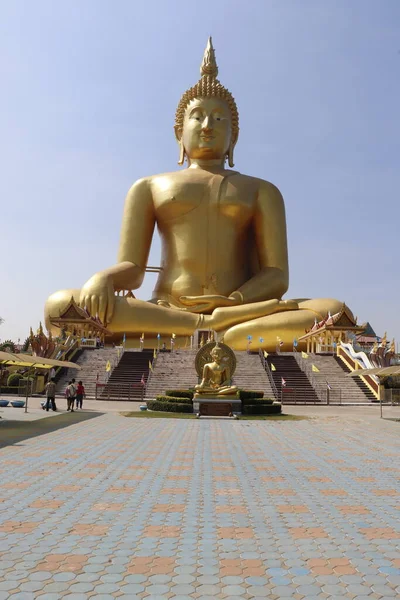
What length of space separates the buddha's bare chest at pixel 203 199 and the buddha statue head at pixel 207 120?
1.88 meters

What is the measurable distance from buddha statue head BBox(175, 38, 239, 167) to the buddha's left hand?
26.6 feet

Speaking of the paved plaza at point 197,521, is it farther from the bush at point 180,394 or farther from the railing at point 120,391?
the railing at point 120,391

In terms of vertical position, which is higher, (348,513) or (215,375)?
(215,375)

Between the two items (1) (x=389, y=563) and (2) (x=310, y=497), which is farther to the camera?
A: (2) (x=310, y=497)

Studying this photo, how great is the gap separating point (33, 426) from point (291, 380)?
12549 millimetres

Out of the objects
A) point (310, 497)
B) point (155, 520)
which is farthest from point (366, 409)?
point (155, 520)

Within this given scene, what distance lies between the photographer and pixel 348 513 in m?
4.61

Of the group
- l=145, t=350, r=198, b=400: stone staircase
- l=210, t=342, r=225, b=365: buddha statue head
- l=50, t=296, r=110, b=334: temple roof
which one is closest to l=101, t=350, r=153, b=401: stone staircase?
l=145, t=350, r=198, b=400: stone staircase

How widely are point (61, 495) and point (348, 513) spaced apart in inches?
97.7

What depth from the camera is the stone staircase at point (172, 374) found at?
68.3ft

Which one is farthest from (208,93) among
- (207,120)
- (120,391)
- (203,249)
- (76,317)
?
(120,391)

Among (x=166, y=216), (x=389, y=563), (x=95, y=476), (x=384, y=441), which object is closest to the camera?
(x=389, y=563)

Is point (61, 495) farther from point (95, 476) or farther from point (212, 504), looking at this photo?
point (212, 504)

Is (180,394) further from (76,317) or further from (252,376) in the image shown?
(76,317)
